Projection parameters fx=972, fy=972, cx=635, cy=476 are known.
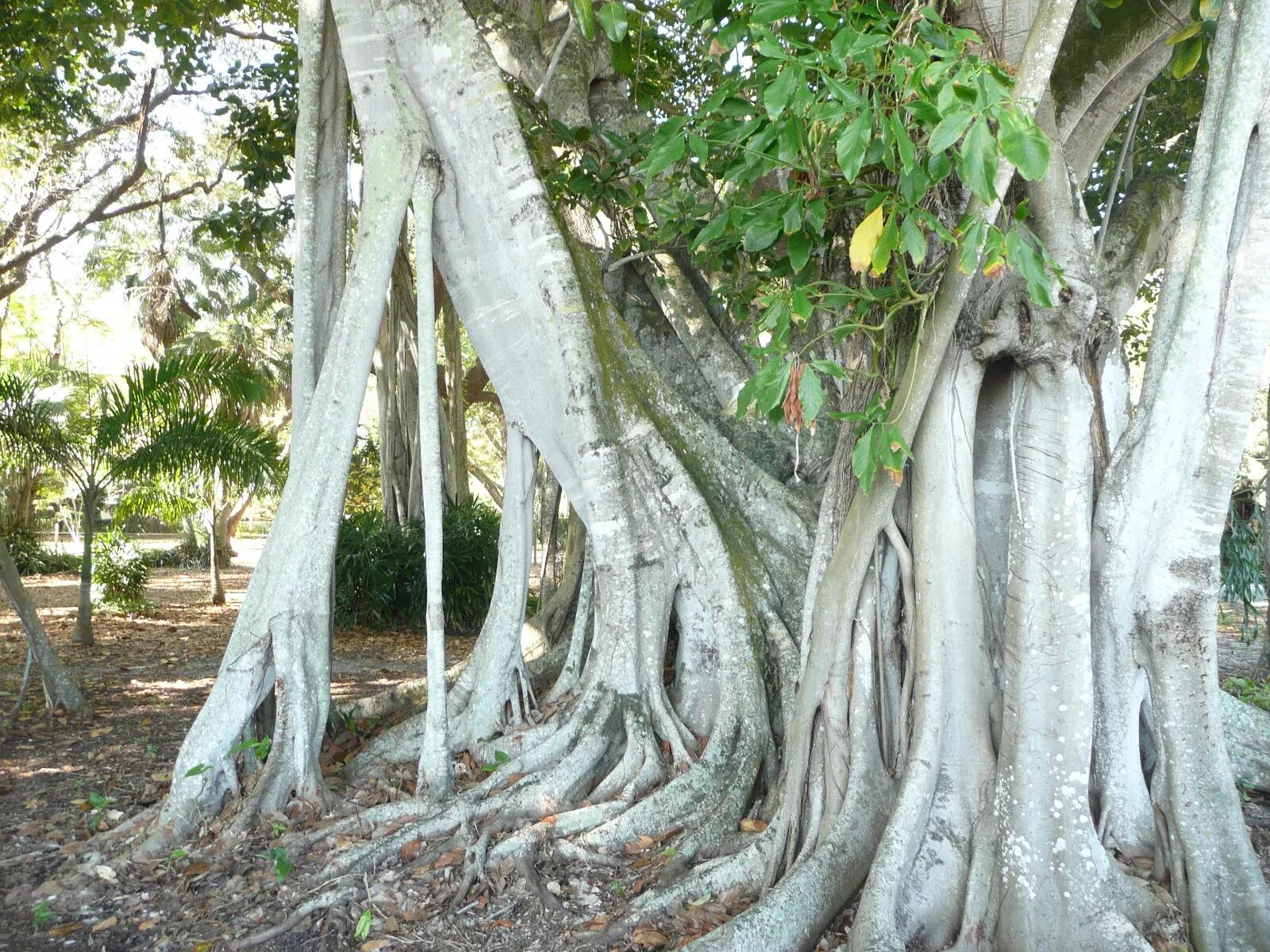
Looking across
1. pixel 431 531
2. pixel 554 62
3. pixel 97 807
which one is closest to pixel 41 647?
pixel 97 807

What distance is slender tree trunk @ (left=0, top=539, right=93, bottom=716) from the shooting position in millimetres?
6273

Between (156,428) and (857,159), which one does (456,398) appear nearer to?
(156,428)

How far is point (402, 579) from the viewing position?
481 inches

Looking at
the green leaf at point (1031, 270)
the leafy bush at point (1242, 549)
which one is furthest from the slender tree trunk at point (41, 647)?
the leafy bush at point (1242, 549)

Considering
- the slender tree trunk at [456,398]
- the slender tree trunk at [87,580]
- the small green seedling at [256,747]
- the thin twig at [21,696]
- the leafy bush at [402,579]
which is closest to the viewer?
the small green seedling at [256,747]

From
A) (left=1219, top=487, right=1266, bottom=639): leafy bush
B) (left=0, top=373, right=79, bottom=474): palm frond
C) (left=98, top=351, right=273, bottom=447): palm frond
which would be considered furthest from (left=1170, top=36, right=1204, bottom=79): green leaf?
(left=0, top=373, right=79, bottom=474): palm frond

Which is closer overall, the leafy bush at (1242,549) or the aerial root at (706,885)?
the aerial root at (706,885)

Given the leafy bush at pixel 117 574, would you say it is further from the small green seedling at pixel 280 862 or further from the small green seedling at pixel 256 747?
the small green seedling at pixel 280 862

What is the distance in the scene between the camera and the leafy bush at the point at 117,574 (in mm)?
12602

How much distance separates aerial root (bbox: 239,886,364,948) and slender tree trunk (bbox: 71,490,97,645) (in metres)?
6.48

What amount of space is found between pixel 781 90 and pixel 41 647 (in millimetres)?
6242

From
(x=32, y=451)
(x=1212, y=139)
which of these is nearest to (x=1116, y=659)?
(x=1212, y=139)

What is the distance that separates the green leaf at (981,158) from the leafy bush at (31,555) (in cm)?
1746

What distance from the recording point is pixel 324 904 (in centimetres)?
355
